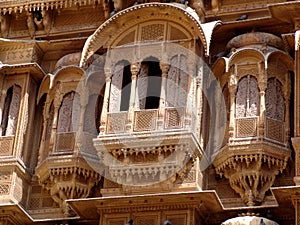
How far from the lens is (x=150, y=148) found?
16141 mm

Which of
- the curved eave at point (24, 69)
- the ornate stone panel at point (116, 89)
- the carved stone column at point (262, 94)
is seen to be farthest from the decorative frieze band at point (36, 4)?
the carved stone column at point (262, 94)

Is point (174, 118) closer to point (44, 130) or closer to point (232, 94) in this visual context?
point (232, 94)

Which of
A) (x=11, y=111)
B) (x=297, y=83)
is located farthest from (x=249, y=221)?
(x=11, y=111)

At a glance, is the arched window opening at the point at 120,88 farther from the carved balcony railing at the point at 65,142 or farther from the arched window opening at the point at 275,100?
the arched window opening at the point at 275,100

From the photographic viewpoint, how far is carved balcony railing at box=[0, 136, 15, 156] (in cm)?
1733

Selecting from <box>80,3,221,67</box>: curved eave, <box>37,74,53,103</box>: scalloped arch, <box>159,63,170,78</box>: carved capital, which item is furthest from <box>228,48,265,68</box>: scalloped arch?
<box>37,74,53,103</box>: scalloped arch

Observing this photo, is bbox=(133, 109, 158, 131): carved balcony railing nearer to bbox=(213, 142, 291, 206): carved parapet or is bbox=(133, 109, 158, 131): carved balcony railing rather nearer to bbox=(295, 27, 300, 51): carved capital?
bbox=(213, 142, 291, 206): carved parapet

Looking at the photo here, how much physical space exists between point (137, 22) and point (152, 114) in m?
1.86

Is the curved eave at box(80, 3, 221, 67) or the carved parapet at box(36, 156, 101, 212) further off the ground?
the curved eave at box(80, 3, 221, 67)

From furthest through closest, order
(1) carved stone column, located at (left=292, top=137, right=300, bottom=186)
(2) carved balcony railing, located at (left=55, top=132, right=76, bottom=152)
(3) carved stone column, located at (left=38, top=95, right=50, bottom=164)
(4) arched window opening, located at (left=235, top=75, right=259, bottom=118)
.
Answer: (3) carved stone column, located at (left=38, top=95, right=50, bottom=164) → (2) carved balcony railing, located at (left=55, top=132, right=76, bottom=152) → (4) arched window opening, located at (left=235, top=75, right=259, bottom=118) → (1) carved stone column, located at (left=292, top=137, right=300, bottom=186)

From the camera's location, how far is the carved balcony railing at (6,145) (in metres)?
17.3

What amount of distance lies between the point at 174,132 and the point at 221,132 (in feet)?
2.89

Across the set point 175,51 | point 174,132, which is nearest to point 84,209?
point 174,132

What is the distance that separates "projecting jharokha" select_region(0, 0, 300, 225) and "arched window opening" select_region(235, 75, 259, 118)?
A: 0.07ft
